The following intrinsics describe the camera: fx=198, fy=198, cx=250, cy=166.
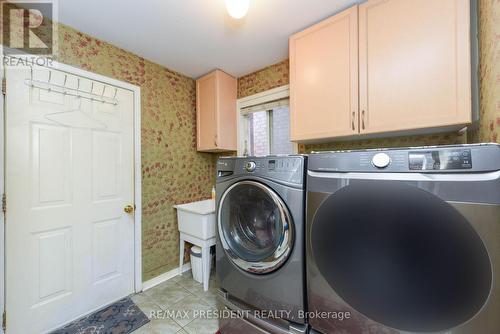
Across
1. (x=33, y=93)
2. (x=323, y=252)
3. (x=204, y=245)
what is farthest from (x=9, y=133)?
(x=323, y=252)

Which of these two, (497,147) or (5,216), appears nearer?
(497,147)

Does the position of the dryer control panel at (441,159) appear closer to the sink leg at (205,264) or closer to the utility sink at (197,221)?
the utility sink at (197,221)

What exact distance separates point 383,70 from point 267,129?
1.32 meters

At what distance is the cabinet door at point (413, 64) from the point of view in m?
1.01

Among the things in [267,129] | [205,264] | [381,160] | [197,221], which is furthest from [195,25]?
[205,264]

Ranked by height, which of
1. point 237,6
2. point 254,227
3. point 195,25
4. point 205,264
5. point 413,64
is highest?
point 195,25

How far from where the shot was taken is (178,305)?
5.92ft

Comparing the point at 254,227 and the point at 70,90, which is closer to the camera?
the point at 254,227

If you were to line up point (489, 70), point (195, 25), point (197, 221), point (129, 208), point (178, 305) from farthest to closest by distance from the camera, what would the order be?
point (197, 221)
point (129, 208)
point (178, 305)
point (195, 25)
point (489, 70)

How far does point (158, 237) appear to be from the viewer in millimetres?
2172

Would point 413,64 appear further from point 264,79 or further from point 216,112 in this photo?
point 216,112

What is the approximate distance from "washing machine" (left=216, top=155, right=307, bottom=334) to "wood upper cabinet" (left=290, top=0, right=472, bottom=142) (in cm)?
59

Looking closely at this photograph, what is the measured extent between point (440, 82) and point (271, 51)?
53.7 inches

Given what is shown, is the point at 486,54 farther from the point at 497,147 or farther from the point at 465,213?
the point at 465,213
